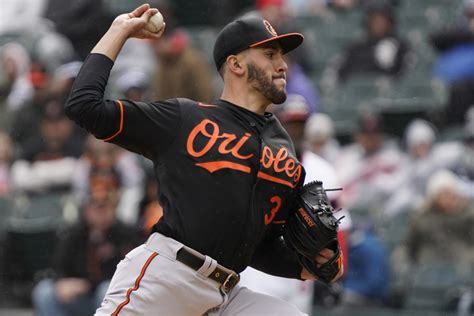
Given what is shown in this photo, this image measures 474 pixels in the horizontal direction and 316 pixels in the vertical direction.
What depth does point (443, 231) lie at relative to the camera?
802 centimetres

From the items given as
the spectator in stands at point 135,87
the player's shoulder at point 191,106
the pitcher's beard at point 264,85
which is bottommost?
the spectator in stands at point 135,87

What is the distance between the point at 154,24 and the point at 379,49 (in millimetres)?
5828

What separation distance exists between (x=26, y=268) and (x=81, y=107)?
5904 mm

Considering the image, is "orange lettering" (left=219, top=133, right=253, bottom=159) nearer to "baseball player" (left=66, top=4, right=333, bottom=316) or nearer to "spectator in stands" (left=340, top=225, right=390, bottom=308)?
"baseball player" (left=66, top=4, right=333, bottom=316)

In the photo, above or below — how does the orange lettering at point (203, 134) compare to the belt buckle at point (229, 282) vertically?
above

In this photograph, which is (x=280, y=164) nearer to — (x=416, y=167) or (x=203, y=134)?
(x=203, y=134)

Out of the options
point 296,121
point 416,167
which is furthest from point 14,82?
point 296,121

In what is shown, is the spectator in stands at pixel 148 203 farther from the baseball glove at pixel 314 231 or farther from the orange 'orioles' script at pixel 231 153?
the orange 'orioles' script at pixel 231 153

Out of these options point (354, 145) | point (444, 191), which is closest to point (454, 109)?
point (354, 145)

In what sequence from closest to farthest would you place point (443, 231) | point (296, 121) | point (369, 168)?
point (296, 121), point (443, 231), point (369, 168)

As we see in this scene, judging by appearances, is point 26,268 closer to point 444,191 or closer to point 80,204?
point 80,204

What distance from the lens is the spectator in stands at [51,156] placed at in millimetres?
9609

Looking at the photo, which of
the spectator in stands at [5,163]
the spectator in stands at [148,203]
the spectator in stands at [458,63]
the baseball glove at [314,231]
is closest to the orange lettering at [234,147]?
the baseball glove at [314,231]

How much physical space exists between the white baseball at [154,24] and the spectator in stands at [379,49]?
18.9ft
